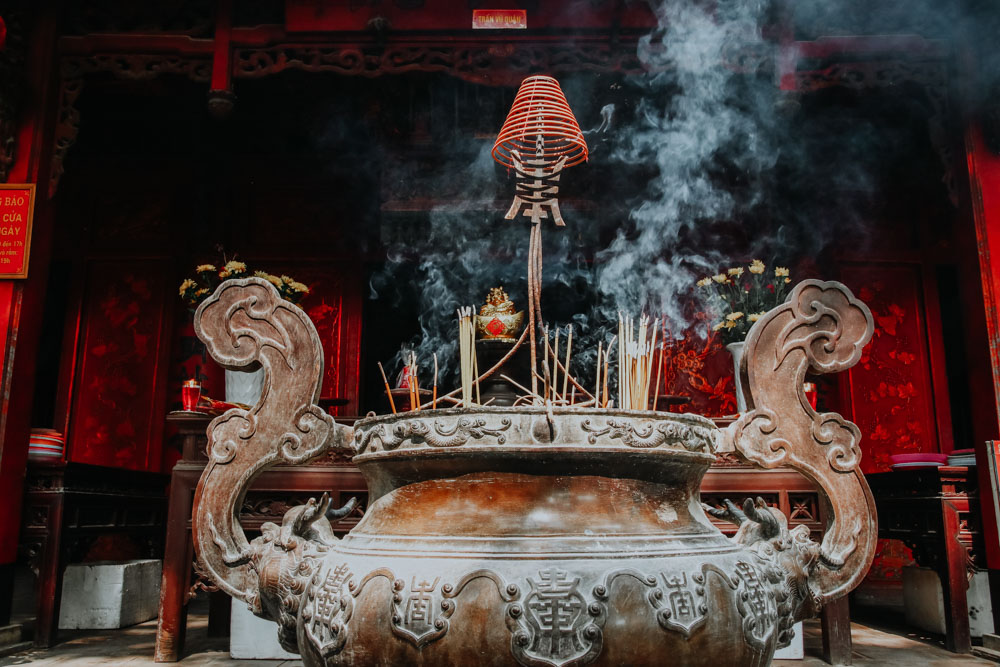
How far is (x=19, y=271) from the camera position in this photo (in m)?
3.31

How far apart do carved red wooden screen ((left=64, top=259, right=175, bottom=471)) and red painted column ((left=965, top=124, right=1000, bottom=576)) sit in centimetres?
449

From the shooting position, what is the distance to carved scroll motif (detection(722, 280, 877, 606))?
140cm

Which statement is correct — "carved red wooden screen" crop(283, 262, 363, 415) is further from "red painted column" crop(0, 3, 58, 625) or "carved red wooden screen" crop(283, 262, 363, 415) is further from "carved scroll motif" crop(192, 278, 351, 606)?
"carved scroll motif" crop(192, 278, 351, 606)

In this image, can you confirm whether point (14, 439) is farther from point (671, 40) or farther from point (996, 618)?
point (996, 618)

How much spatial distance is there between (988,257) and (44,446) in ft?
14.1

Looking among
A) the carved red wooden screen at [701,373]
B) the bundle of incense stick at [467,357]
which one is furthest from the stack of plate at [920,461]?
A: the bundle of incense stick at [467,357]

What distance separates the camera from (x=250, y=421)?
1.45 metres

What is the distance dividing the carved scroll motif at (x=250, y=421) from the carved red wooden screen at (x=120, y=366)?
3713mm

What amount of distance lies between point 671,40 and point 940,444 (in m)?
3.02

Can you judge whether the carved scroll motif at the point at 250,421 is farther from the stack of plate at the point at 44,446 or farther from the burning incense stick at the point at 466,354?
the stack of plate at the point at 44,446

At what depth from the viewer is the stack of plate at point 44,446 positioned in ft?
11.1

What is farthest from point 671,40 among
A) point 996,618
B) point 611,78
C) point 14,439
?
point 14,439

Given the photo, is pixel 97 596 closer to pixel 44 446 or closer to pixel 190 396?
pixel 44 446

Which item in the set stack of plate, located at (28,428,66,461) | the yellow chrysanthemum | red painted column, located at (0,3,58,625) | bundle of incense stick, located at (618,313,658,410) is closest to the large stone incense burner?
bundle of incense stick, located at (618,313,658,410)
